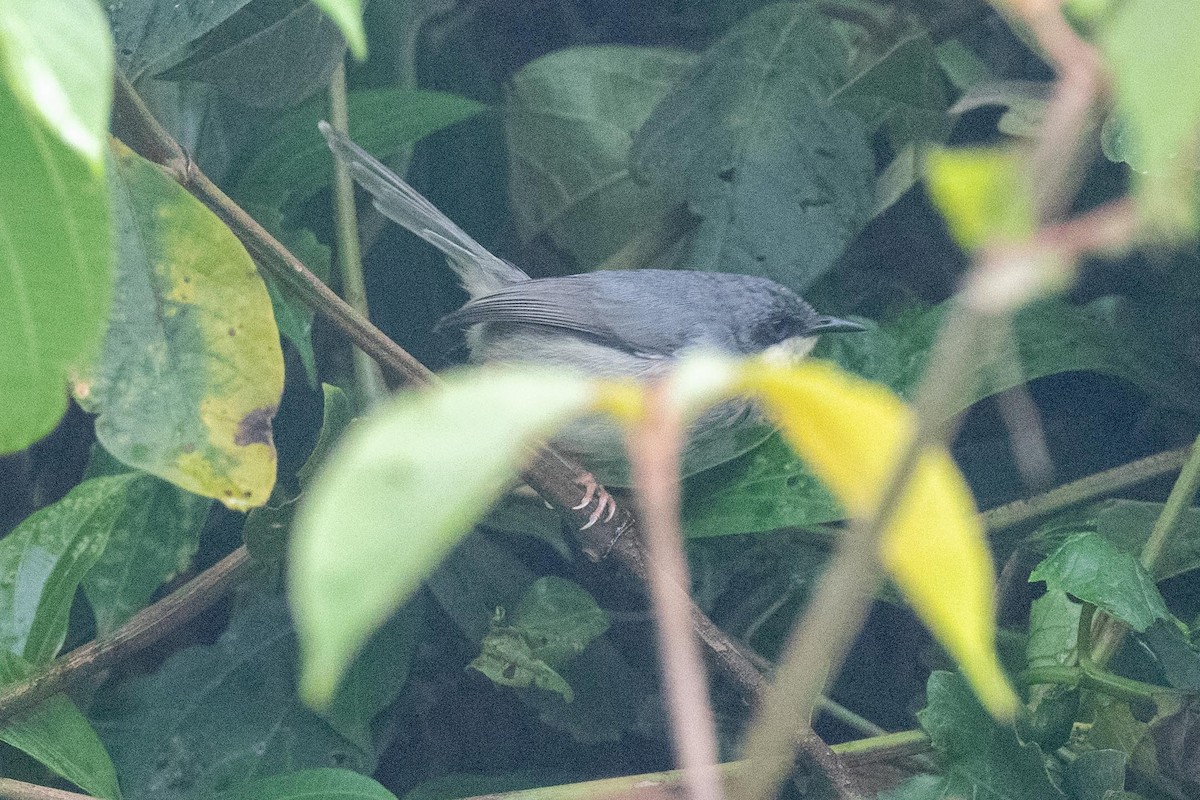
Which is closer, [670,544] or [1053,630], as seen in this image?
[670,544]

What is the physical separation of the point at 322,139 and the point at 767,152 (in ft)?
3.12

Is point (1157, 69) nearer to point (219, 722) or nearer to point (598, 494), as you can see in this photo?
point (219, 722)

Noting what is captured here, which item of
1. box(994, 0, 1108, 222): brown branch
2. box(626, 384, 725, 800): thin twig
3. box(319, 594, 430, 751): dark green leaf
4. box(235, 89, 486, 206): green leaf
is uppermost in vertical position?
box(994, 0, 1108, 222): brown branch

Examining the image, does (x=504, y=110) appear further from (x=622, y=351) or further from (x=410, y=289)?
(x=622, y=351)

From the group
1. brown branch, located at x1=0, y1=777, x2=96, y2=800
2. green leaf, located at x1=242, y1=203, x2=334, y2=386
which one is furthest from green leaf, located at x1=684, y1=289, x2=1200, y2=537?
brown branch, located at x1=0, y1=777, x2=96, y2=800

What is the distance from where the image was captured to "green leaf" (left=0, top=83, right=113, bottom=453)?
978mm

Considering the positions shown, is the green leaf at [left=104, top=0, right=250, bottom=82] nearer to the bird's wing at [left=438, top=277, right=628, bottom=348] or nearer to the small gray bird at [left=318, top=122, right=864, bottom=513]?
the small gray bird at [left=318, top=122, right=864, bottom=513]

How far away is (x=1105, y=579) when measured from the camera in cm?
176

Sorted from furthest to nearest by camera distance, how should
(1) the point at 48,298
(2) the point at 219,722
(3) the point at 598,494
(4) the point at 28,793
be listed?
(3) the point at 598,494, (2) the point at 219,722, (4) the point at 28,793, (1) the point at 48,298

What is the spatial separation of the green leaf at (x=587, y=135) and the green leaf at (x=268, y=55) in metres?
0.66

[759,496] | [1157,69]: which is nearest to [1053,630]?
[759,496]

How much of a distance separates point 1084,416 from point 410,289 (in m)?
1.51

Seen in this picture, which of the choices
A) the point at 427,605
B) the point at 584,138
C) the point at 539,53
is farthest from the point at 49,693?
the point at 539,53

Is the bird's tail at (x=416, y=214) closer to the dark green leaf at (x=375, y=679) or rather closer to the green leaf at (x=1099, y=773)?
the dark green leaf at (x=375, y=679)
